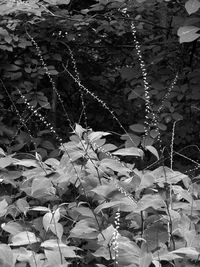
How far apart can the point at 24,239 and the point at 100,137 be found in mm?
626

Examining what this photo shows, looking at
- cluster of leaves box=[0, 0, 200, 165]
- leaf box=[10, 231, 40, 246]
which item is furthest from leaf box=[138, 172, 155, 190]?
cluster of leaves box=[0, 0, 200, 165]

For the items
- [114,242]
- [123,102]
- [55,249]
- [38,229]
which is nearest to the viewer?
[114,242]

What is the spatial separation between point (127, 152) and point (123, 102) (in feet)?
8.68

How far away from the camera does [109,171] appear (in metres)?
2.02

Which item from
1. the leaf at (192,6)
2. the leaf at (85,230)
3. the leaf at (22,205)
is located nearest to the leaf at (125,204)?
the leaf at (85,230)

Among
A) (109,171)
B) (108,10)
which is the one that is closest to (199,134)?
(108,10)

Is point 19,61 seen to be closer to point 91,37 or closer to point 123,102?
point 91,37

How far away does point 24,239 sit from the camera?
1626 millimetres

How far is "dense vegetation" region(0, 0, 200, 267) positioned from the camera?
1646 millimetres

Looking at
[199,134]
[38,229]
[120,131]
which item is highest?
[38,229]

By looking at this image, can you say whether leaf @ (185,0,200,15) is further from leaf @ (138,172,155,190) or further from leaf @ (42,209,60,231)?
leaf @ (42,209,60,231)

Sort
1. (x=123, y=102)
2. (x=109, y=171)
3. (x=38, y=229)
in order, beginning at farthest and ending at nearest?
(x=123, y=102) < (x=109, y=171) < (x=38, y=229)

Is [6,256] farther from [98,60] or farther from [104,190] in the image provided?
[98,60]

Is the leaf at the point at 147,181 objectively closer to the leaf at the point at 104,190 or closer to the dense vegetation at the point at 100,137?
the dense vegetation at the point at 100,137
